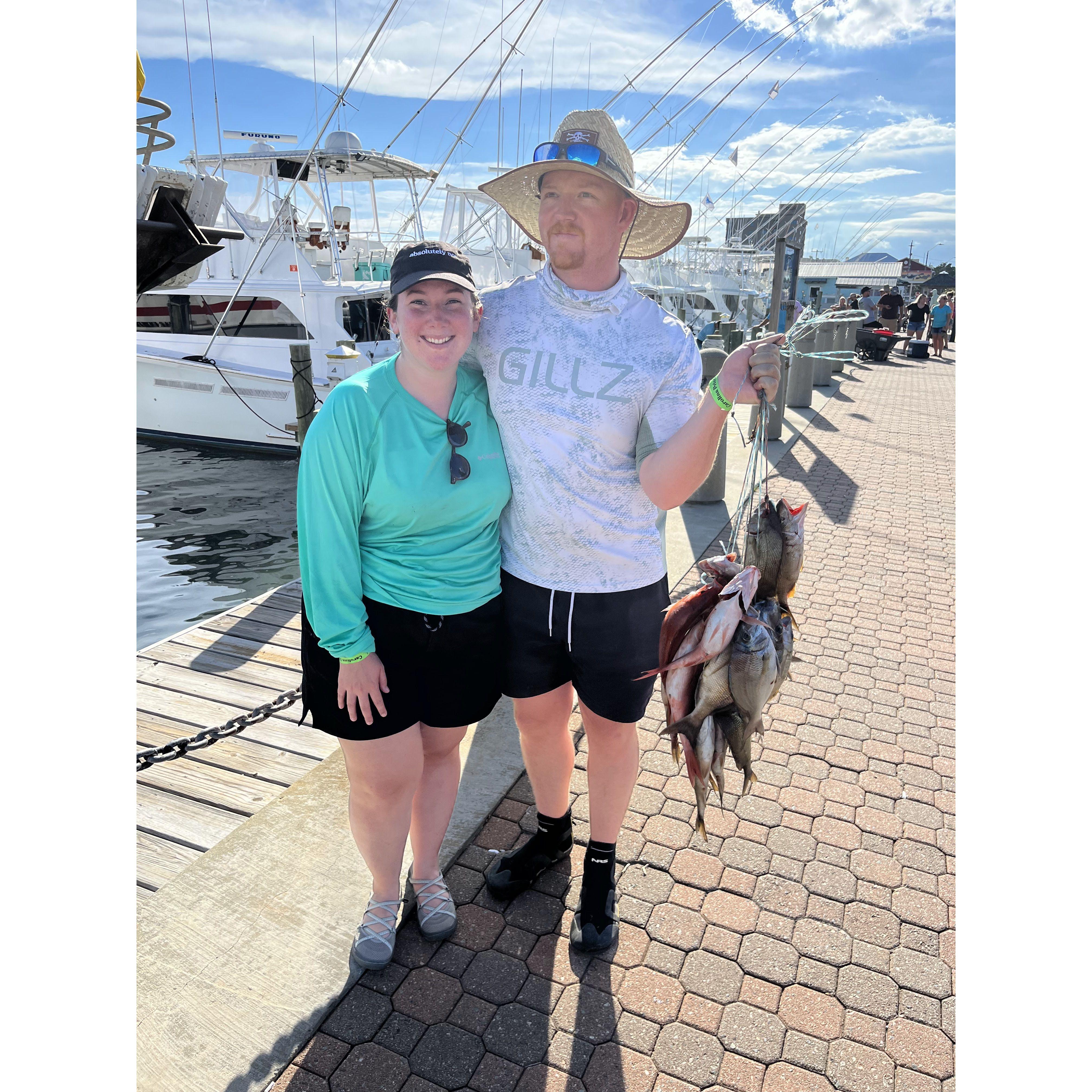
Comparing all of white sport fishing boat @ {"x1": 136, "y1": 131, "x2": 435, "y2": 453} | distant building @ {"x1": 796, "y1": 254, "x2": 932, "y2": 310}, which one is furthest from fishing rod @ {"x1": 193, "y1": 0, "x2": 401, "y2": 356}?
distant building @ {"x1": 796, "y1": 254, "x2": 932, "y2": 310}

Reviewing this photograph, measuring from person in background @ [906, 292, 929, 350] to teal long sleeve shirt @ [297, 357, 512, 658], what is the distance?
2819cm

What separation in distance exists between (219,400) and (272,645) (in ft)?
34.3

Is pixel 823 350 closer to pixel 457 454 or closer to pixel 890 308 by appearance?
pixel 890 308

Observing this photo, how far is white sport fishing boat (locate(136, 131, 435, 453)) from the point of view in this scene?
13383mm

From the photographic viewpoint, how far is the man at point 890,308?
22922 millimetres

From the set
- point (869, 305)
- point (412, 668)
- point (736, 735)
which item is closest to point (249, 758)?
point (412, 668)

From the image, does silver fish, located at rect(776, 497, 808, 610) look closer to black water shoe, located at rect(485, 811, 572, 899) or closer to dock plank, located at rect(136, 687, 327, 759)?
black water shoe, located at rect(485, 811, 572, 899)

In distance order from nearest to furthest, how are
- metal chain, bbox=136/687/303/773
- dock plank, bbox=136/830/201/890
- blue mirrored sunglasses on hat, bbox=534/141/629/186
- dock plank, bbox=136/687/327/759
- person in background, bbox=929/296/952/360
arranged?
1. blue mirrored sunglasses on hat, bbox=534/141/629/186
2. dock plank, bbox=136/830/201/890
3. metal chain, bbox=136/687/303/773
4. dock plank, bbox=136/687/327/759
5. person in background, bbox=929/296/952/360

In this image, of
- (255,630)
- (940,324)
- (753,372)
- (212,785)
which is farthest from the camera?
(940,324)

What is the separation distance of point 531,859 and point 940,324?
25.2 meters

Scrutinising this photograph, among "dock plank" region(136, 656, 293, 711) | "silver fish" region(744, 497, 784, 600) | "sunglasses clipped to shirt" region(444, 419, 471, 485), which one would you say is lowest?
"dock plank" region(136, 656, 293, 711)

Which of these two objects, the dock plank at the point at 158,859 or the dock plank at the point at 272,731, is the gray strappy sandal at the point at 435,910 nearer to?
the dock plank at the point at 158,859

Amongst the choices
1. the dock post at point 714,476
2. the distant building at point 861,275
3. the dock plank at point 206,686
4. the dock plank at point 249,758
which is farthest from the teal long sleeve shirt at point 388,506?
the distant building at point 861,275

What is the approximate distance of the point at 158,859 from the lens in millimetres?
2998
